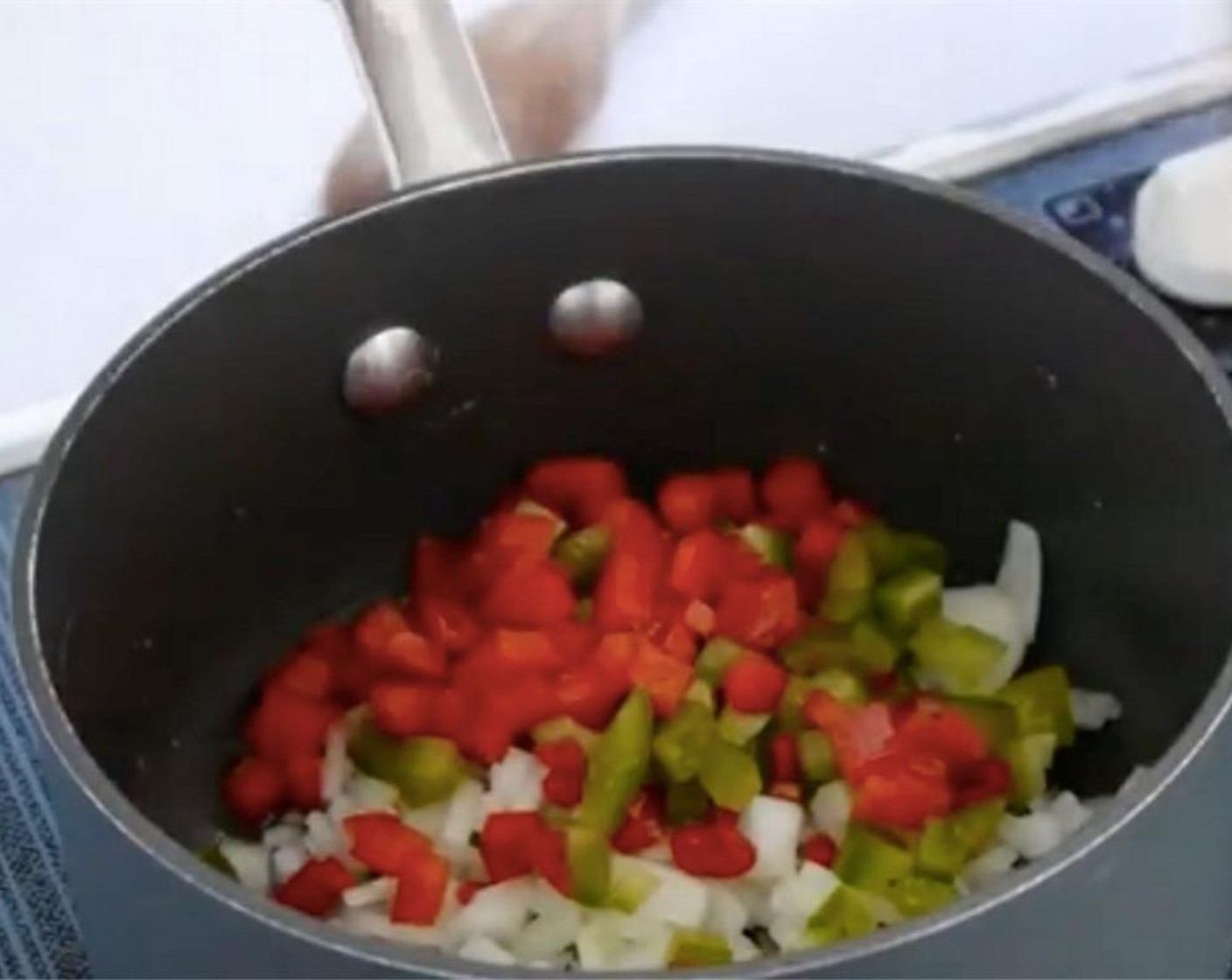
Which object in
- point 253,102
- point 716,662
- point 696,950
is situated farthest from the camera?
point 253,102

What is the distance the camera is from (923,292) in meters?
0.69

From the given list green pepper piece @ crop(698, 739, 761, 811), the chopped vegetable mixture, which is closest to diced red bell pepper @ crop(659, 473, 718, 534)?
the chopped vegetable mixture

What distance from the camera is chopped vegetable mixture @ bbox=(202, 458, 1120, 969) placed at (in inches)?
24.7

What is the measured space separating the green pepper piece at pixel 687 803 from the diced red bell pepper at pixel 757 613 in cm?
6

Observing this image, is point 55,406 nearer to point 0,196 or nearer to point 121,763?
point 0,196

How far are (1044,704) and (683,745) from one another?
0.38ft

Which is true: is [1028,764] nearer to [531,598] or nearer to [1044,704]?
[1044,704]

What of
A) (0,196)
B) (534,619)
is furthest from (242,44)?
(534,619)

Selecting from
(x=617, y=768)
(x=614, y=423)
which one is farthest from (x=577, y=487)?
(x=617, y=768)

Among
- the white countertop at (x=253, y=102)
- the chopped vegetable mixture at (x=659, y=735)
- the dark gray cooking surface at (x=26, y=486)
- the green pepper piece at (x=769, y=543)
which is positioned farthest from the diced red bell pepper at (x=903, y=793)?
the white countertop at (x=253, y=102)

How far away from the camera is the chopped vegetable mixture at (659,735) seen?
0.63 metres

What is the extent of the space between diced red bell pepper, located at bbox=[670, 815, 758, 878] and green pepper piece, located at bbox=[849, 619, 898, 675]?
0.27 ft

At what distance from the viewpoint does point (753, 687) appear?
0.68m

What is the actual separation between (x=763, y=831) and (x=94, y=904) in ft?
0.65
